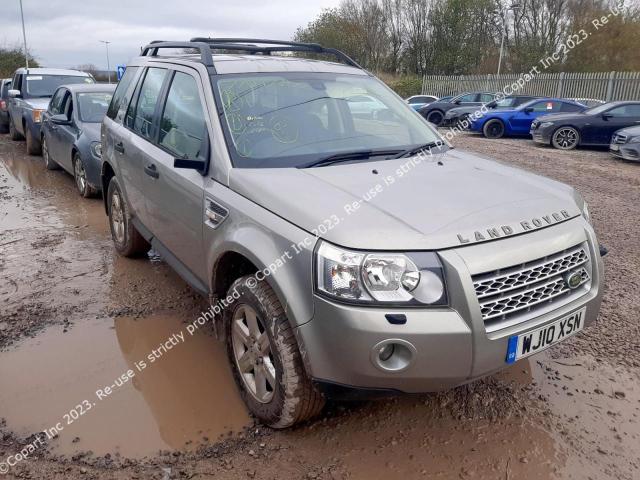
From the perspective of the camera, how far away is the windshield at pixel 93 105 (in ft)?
24.5

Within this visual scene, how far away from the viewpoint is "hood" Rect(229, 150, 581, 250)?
7.16 ft

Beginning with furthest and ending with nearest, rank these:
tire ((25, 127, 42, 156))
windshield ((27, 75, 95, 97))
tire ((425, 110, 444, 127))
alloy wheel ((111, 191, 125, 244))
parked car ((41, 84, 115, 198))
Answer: tire ((425, 110, 444, 127)) < windshield ((27, 75, 95, 97)) < tire ((25, 127, 42, 156)) < parked car ((41, 84, 115, 198)) < alloy wheel ((111, 191, 125, 244))

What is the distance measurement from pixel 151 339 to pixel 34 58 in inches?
1512

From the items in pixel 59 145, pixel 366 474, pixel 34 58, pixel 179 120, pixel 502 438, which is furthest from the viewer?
pixel 34 58

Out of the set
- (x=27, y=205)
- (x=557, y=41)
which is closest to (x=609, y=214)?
(x=27, y=205)

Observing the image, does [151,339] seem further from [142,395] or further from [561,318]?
[561,318]

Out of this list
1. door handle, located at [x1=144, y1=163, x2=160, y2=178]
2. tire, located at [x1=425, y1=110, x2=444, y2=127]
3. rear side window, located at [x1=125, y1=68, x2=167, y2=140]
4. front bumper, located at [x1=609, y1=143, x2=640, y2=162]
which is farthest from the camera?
tire, located at [x1=425, y1=110, x2=444, y2=127]

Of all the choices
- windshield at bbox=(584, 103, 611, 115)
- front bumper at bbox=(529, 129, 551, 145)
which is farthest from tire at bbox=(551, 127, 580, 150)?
windshield at bbox=(584, 103, 611, 115)

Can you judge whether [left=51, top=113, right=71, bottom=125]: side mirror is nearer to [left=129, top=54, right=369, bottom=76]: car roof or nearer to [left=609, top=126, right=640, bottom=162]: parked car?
[left=129, top=54, right=369, bottom=76]: car roof

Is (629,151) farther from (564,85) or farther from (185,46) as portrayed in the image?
Answer: (564,85)

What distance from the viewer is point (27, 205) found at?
24.0 feet

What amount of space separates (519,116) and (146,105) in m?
14.6

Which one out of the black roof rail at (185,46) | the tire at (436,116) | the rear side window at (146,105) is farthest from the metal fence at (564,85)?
the rear side window at (146,105)

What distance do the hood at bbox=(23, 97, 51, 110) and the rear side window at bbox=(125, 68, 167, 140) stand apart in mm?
7449
